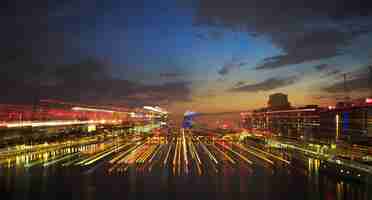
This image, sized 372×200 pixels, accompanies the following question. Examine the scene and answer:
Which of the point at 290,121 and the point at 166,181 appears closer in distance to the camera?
the point at 166,181

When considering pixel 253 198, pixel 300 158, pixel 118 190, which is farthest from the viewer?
pixel 300 158

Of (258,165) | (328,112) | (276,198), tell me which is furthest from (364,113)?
(276,198)

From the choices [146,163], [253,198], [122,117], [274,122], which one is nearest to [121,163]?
[146,163]

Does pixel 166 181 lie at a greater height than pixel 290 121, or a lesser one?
lesser

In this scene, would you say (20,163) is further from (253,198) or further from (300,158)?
(300,158)

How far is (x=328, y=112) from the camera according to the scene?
92.7 m

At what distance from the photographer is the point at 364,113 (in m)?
75.2

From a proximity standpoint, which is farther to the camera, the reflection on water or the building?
the building

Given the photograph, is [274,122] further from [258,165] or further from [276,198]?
[276,198]

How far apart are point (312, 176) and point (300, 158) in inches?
399

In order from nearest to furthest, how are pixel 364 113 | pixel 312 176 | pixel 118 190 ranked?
pixel 118 190 → pixel 312 176 → pixel 364 113

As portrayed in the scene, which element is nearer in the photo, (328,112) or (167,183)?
(167,183)

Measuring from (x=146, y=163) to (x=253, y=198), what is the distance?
47.8 ft

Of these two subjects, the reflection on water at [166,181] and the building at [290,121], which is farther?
the building at [290,121]
